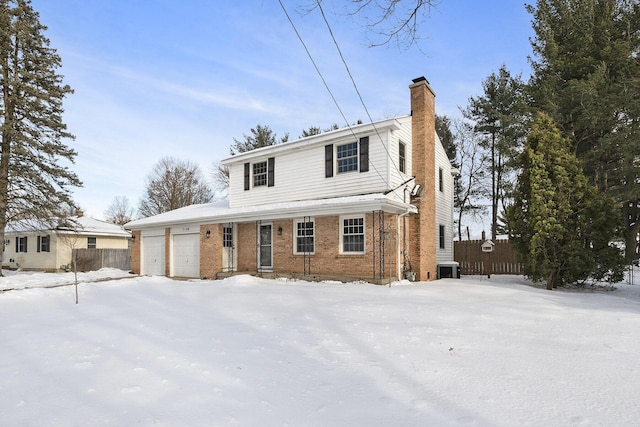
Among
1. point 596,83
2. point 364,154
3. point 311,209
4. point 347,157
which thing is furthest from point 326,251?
point 596,83

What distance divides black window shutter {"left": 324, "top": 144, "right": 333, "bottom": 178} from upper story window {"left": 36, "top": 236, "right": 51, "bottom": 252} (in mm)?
21114

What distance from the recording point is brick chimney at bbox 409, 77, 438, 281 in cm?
1363

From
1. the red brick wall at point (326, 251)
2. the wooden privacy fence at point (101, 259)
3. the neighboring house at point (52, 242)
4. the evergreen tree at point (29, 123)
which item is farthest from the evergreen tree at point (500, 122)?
the neighboring house at point (52, 242)

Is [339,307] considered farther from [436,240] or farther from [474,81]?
[474,81]

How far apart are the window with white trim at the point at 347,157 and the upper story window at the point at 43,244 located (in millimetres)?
21754

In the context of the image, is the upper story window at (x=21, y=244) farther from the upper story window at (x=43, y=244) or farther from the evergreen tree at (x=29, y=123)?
the evergreen tree at (x=29, y=123)

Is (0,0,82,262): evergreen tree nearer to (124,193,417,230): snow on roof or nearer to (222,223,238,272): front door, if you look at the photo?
(124,193,417,230): snow on roof

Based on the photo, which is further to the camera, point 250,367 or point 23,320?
point 23,320

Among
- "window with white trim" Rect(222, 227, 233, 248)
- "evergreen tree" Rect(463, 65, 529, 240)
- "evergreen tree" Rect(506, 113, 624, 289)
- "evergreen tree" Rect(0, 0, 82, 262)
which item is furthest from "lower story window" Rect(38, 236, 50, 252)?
"evergreen tree" Rect(463, 65, 529, 240)

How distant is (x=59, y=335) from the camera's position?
5703mm

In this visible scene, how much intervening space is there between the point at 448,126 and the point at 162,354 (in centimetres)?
3037

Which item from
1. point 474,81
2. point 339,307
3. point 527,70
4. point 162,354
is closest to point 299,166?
point 339,307

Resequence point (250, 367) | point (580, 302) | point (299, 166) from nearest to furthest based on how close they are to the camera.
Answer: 1. point (250, 367)
2. point (580, 302)
3. point (299, 166)

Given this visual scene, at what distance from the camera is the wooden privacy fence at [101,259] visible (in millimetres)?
23469
